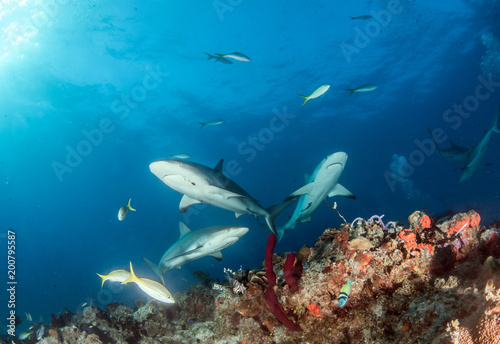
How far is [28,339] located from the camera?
29.9 feet

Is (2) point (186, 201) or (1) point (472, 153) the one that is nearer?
(2) point (186, 201)

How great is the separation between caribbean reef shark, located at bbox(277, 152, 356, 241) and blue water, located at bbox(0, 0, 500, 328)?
8484 mm

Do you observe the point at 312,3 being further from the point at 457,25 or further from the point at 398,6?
the point at 457,25

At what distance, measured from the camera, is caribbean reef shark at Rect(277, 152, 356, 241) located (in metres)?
7.54

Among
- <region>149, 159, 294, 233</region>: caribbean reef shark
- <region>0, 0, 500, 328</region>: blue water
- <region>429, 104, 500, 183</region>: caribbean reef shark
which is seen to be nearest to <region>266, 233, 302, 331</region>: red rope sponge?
<region>149, 159, 294, 233</region>: caribbean reef shark

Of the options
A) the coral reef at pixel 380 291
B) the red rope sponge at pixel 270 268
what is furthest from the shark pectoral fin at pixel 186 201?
the red rope sponge at pixel 270 268

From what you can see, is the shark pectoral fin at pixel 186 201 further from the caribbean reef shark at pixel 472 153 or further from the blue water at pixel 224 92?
the blue water at pixel 224 92

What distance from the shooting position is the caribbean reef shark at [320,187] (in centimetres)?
754

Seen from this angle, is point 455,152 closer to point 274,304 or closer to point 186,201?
point 186,201

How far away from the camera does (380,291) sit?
3457mm

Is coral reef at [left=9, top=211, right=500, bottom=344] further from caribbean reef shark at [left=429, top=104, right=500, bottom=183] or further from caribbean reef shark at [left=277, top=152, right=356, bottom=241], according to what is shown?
caribbean reef shark at [left=429, top=104, right=500, bottom=183]

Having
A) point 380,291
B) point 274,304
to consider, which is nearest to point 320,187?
point 380,291

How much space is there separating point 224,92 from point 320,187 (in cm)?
2807

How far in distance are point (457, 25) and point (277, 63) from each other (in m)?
20.3
